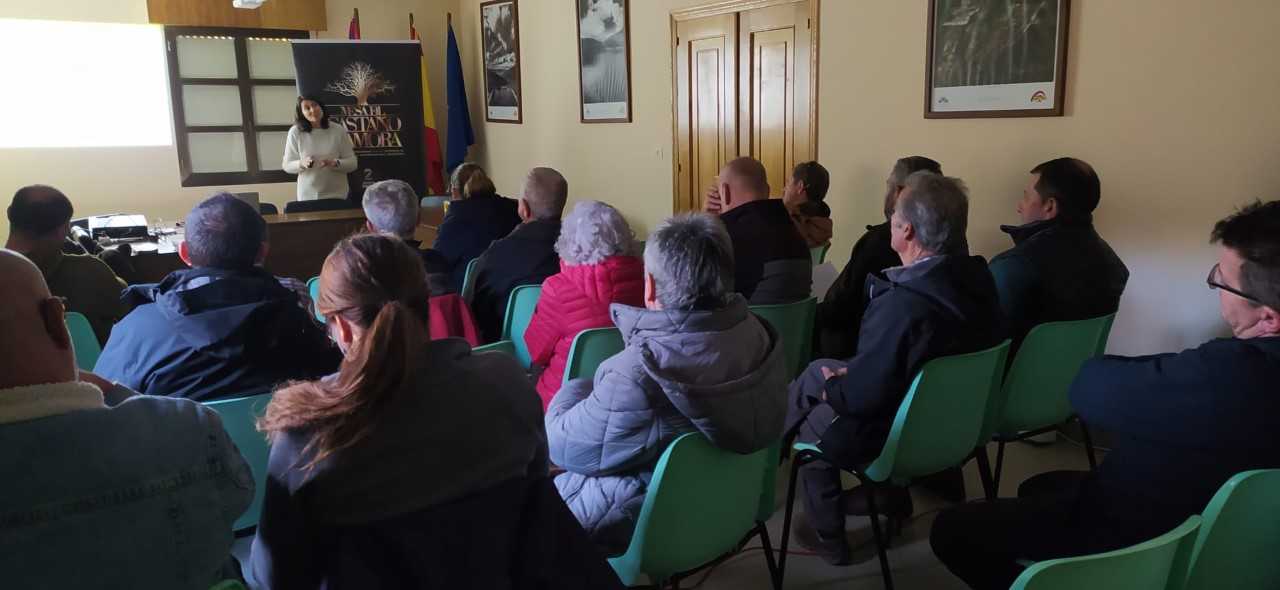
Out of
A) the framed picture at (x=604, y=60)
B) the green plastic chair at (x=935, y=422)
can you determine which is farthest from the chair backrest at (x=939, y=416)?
the framed picture at (x=604, y=60)

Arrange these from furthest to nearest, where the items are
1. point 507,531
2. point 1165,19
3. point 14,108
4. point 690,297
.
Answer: point 14,108
point 1165,19
point 690,297
point 507,531

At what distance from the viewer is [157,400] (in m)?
1.15

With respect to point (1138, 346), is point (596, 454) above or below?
above

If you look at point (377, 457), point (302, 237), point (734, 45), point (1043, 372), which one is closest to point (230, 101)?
point (302, 237)

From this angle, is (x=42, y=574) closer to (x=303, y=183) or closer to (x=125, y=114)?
(x=303, y=183)

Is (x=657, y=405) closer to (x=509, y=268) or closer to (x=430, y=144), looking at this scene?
(x=509, y=268)

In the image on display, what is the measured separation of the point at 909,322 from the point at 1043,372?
0.62 meters

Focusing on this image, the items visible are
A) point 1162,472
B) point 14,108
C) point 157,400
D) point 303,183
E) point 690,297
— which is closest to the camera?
point 157,400

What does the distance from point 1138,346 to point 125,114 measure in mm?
7298

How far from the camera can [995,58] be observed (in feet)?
12.4

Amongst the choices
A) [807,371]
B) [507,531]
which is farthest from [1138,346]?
[507,531]

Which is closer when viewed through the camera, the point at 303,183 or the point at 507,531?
the point at 507,531

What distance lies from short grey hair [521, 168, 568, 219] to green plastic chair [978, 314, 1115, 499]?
5.59 feet

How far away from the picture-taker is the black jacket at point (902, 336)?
210cm
